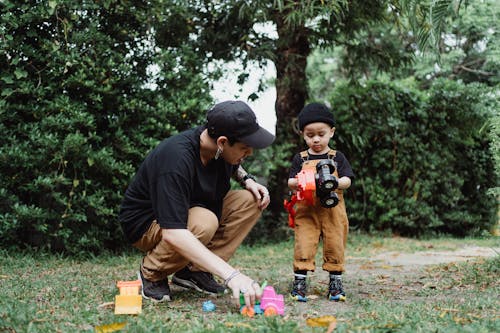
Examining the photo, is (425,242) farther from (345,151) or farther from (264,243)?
(264,243)

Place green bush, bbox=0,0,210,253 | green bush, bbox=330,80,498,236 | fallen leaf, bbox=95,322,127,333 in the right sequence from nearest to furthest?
1. fallen leaf, bbox=95,322,127,333
2. green bush, bbox=0,0,210,253
3. green bush, bbox=330,80,498,236

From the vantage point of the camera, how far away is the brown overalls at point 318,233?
11.4ft

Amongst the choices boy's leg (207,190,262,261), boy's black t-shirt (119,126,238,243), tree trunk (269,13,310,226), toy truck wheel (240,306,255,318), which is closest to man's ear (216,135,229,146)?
boy's black t-shirt (119,126,238,243)

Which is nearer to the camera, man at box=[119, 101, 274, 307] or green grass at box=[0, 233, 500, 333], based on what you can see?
green grass at box=[0, 233, 500, 333]

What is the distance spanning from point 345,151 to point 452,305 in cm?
478

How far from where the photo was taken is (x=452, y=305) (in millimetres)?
3137

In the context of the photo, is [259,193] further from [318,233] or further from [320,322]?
[320,322]

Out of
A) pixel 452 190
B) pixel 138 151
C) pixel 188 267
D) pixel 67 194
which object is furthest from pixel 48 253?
pixel 452 190

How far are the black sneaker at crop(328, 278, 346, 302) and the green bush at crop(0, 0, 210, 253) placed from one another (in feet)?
8.28

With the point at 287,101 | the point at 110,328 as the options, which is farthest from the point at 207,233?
the point at 287,101

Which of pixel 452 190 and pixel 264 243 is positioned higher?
pixel 452 190

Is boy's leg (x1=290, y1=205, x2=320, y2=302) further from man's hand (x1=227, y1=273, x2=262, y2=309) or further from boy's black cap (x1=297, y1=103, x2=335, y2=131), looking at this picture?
man's hand (x1=227, y1=273, x2=262, y2=309)

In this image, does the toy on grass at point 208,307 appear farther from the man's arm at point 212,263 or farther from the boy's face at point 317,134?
the boy's face at point 317,134

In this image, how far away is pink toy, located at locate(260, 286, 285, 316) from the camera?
9.28ft
